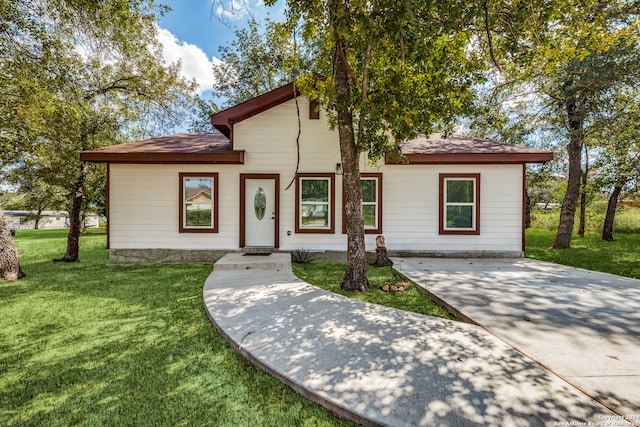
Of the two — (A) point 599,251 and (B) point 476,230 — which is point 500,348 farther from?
(A) point 599,251

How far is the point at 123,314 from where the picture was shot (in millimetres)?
3855

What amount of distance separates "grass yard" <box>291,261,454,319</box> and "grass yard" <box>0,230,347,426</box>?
7.20 feet

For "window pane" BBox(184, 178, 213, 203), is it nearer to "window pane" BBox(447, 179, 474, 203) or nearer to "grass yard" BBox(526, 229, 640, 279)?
"window pane" BBox(447, 179, 474, 203)

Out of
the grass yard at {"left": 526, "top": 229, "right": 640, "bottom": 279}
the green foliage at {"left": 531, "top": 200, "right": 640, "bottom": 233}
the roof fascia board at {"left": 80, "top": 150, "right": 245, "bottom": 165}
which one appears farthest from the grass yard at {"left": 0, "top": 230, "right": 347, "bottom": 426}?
the green foliage at {"left": 531, "top": 200, "right": 640, "bottom": 233}

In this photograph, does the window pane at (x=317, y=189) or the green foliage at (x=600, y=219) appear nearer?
the window pane at (x=317, y=189)

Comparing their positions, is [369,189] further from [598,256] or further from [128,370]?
[598,256]

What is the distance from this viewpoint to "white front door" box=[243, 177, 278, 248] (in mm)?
7684

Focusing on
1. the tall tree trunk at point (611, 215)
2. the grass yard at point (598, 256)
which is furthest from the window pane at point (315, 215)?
the tall tree trunk at point (611, 215)

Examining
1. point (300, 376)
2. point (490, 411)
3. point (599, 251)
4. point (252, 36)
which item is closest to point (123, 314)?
point (300, 376)

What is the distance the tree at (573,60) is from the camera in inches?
179

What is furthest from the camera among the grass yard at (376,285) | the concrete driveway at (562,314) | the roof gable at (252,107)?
the roof gable at (252,107)

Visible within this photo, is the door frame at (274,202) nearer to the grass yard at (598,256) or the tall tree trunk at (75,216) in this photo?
the tall tree trunk at (75,216)

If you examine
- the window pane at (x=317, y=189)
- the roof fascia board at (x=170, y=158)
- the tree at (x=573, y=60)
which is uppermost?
the tree at (x=573, y=60)

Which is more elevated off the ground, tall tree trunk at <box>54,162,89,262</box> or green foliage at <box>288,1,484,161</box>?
green foliage at <box>288,1,484,161</box>
